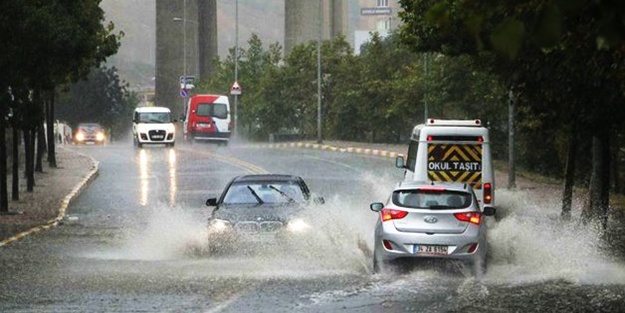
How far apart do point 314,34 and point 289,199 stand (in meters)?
83.2

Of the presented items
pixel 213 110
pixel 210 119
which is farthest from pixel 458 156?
pixel 210 119

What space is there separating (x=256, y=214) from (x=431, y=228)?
12.3ft

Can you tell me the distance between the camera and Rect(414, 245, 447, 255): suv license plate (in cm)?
1775

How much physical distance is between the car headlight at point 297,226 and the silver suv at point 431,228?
2.45 metres

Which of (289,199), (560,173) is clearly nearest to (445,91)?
(560,173)

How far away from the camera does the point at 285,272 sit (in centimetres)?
1850

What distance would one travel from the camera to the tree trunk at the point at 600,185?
27.8 m

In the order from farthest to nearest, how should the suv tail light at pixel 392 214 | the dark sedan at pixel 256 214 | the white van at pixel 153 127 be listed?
the white van at pixel 153 127, the dark sedan at pixel 256 214, the suv tail light at pixel 392 214

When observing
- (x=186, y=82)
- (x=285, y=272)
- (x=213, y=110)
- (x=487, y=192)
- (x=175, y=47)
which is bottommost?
(x=285, y=272)

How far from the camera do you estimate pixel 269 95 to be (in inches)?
3489

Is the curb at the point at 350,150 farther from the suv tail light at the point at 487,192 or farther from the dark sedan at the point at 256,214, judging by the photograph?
the dark sedan at the point at 256,214

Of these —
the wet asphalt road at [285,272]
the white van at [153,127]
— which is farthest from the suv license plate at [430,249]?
the white van at [153,127]

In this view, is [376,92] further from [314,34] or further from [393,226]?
[393,226]

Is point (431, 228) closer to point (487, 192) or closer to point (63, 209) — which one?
point (487, 192)
